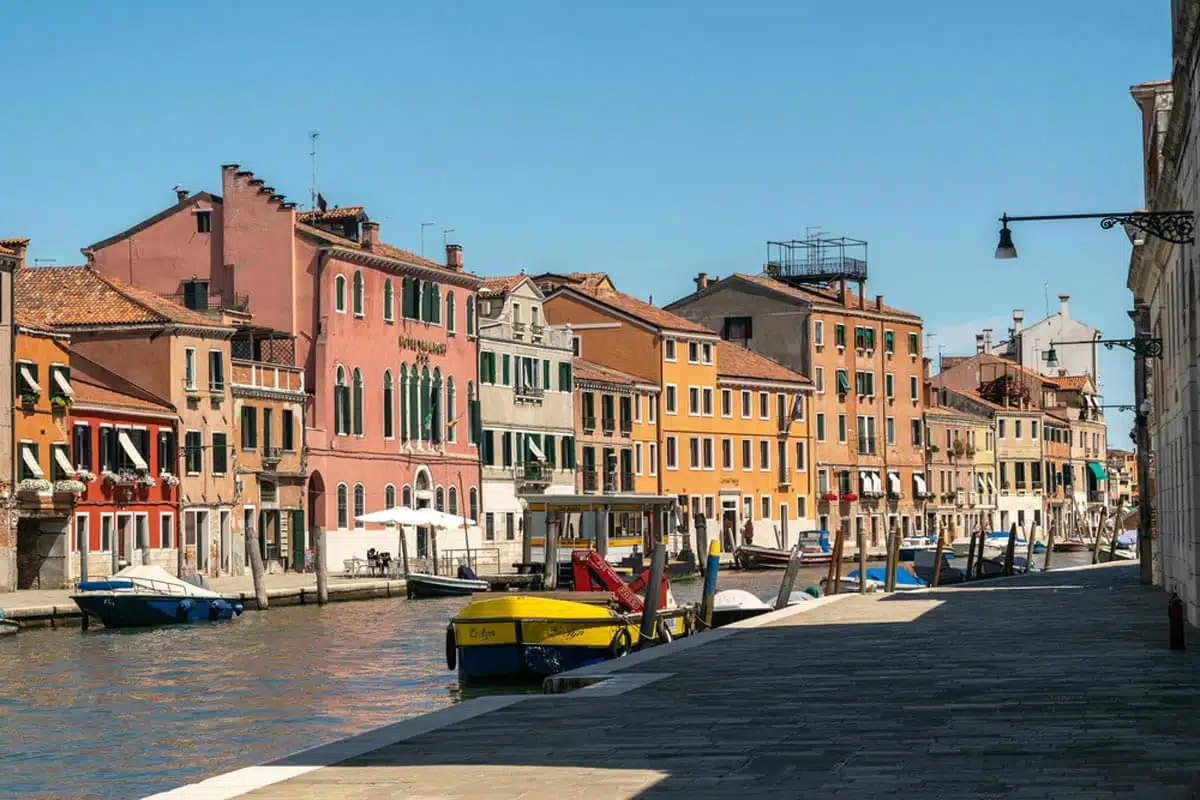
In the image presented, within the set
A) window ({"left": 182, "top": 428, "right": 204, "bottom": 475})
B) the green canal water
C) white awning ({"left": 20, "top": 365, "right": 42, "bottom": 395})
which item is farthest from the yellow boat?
window ({"left": 182, "top": 428, "right": 204, "bottom": 475})

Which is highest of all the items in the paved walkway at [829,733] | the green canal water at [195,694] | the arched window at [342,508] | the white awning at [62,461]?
the white awning at [62,461]

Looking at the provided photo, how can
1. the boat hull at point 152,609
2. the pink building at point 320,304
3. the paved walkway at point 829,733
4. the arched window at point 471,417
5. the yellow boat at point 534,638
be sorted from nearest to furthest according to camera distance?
the paved walkway at point 829,733, the yellow boat at point 534,638, the boat hull at point 152,609, the pink building at point 320,304, the arched window at point 471,417

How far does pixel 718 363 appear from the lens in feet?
292

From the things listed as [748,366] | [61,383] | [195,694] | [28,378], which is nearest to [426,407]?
[61,383]

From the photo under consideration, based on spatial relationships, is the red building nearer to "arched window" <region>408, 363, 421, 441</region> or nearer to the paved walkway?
"arched window" <region>408, 363, 421, 441</region>

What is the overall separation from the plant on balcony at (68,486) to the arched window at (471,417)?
22338mm

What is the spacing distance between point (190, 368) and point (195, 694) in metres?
29.9

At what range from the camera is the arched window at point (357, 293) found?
6419 centimetres

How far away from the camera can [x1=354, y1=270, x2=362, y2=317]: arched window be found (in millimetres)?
64188

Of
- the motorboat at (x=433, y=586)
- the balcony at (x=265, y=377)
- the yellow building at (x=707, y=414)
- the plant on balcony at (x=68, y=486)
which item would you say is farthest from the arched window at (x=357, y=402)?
the plant on balcony at (x=68, y=486)

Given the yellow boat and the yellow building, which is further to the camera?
the yellow building

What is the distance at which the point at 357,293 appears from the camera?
6438 cm

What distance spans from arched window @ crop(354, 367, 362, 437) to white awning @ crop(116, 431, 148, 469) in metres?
11.8

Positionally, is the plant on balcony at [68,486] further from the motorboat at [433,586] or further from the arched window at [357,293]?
the arched window at [357,293]
